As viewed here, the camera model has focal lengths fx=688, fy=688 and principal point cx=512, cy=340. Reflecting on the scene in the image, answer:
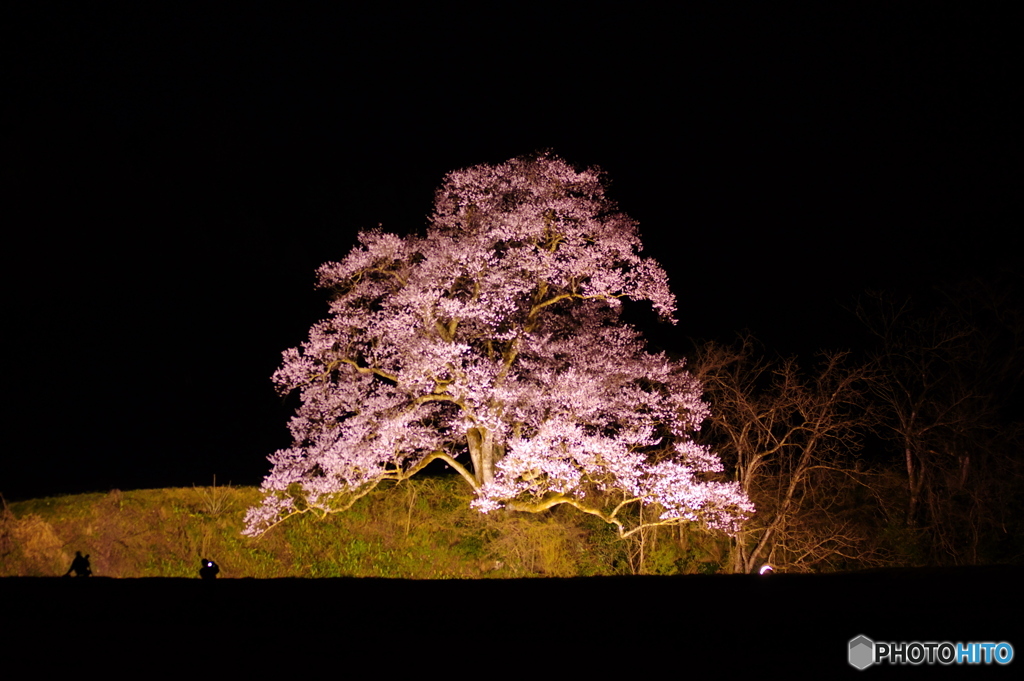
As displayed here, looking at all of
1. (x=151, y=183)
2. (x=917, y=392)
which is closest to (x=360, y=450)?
(x=917, y=392)

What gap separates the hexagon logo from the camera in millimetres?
2616

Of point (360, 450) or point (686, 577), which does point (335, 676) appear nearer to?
point (686, 577)

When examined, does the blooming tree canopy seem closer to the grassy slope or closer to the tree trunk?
the tree trunk

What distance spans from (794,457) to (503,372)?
5573 mm

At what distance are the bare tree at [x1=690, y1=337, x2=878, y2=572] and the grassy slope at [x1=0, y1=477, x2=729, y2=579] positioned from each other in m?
1.17

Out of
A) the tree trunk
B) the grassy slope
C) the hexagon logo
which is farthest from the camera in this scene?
the tree trunk

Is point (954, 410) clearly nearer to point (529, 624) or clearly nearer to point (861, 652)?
point (861, 652)

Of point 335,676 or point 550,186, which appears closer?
point 335,676

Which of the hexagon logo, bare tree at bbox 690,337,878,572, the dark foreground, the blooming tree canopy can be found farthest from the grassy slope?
the hexagon logo

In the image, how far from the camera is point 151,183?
1838 centimetres

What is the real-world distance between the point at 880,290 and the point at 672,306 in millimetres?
5237

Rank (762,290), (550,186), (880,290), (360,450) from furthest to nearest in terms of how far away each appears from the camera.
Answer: (762,290) < (880,290) < (550,186) < (360,450)

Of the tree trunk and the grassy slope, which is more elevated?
the tree trunk

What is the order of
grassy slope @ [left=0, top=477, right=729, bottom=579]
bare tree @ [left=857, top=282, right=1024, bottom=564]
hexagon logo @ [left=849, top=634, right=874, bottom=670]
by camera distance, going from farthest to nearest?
1. bare tree @ [left=857, top=282, right=1024, bottom=564]
2. grassy slope @ [left=0, top=477, right=729, bottom=579]
3. hexagon logo @ [left=849, top=634, right=874, bottom=670]
